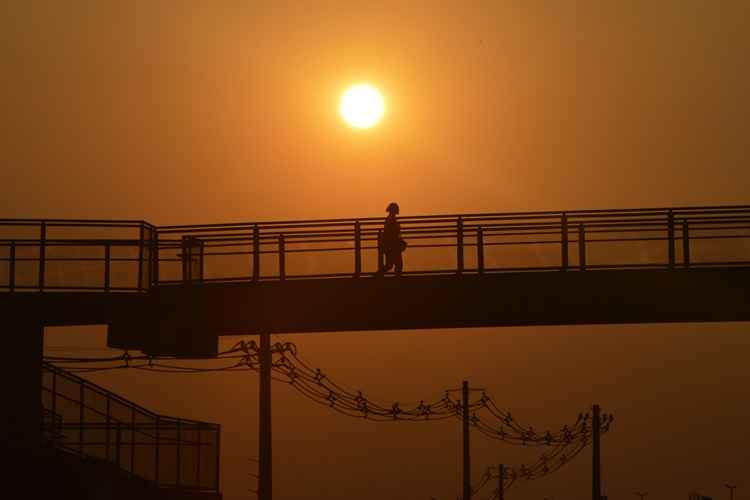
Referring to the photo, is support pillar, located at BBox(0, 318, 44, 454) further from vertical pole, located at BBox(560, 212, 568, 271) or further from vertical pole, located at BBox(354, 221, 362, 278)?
vertical pole, located at BBox(560, 212, 568, 271)

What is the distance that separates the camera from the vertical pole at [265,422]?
33.9 metres

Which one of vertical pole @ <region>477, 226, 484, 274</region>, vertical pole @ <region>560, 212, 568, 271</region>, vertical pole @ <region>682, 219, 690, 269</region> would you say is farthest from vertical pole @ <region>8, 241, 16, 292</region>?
vertical pole @ <region>682, 219, 690, 269</region>

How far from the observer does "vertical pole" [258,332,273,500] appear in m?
33.9

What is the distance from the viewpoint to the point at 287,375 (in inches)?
1695

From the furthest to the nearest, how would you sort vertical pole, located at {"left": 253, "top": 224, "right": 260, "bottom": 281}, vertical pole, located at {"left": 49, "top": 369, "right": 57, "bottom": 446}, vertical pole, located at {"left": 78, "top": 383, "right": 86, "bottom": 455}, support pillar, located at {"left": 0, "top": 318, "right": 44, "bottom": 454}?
vertical pole, located at {"left": 253, "top": 224, "right": 260, "bottom": 281}
vertical pole, located at {"left": 78, "top": 383, "right": 86, "bottom": 455}
vertical pole, located at {"left": 49, "top": 369, "right": 57, "bottom": 446}
support pillar, located at {"left": 0, "top": 318, "right": 44, "bottom": 454}

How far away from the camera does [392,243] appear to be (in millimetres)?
33438

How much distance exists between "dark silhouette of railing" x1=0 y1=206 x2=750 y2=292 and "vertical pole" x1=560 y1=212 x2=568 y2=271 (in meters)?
0.02

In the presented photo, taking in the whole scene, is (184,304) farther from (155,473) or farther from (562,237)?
(562,237)

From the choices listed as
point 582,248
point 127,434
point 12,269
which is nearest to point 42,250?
point 12,269

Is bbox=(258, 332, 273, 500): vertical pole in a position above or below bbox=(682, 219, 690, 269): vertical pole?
below

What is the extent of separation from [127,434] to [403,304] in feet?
23.6

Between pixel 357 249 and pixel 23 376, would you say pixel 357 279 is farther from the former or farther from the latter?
pixel 23 376

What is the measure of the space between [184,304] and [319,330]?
10.3 feet

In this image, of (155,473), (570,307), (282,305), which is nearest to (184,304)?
(282,305)
